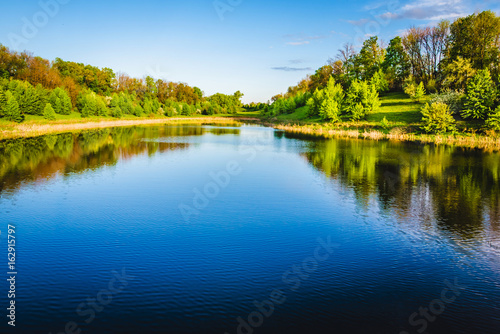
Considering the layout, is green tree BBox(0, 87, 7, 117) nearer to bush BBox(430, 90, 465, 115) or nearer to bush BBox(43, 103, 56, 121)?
bush BBox(43, 103, 56, 121)

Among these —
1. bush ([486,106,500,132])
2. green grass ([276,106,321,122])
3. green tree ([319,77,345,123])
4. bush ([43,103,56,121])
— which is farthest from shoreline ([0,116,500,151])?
green grass ([276,106,321,122])

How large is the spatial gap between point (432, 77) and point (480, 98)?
3706 cm

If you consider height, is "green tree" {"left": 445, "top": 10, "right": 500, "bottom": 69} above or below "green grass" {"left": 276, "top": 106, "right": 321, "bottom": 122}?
above

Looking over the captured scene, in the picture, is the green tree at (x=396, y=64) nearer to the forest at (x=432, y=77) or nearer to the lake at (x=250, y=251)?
the forest at (x=432, y=77)

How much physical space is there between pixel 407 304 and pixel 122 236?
32.3 feet

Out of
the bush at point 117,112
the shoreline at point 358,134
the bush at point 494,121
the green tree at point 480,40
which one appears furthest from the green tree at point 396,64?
the bush at point 117,112

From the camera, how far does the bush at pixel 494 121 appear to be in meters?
43.9

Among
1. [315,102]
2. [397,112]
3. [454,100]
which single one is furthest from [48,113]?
[454,100]

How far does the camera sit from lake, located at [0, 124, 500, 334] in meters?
8.22

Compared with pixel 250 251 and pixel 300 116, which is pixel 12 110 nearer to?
pixel 300 116

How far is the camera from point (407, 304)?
876 centimetres

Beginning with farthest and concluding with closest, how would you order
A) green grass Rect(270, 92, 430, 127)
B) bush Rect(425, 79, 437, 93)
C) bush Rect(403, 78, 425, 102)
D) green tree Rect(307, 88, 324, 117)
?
green tree Rect(307, 88, 324, 117)
bush Rect(425, 79, 437, 93)
bush Rect(403, 78, 425, 102)
green grass Rect(270, 92, 430, 127)

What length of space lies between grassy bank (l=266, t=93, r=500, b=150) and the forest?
1.29m

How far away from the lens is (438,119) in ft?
162
